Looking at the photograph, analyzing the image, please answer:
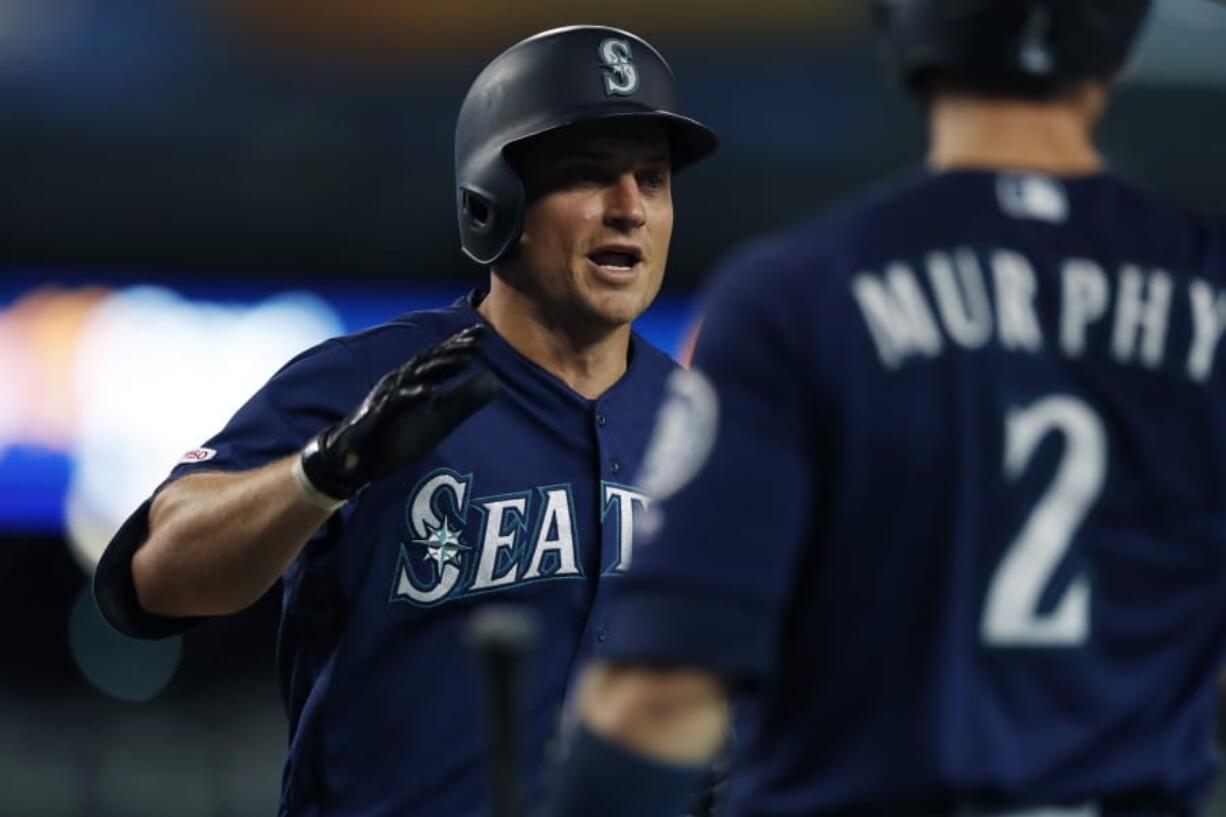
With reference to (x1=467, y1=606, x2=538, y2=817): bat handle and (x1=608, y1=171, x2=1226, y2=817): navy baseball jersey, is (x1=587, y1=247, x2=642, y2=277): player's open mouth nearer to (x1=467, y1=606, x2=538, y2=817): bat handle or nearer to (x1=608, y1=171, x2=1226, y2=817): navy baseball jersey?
(x1=608, y1=171, x2=1226, y2=817): navy baseball jersey

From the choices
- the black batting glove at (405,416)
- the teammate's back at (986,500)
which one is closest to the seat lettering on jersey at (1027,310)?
the teammate's back at (986,500)

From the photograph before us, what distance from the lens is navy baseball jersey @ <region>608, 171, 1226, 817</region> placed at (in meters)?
1.89

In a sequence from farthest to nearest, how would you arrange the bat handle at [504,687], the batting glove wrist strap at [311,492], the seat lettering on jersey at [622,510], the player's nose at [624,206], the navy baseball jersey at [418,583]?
the player's nose at [624,206] < the seat lettering on jersey at [622,510] < the navy baseball jersey at [418,583] < the batting glove wrist strap at [311,492] < the bat handle at [504,687]

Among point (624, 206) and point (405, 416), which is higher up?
point (624, 206)

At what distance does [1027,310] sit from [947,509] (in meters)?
0.19

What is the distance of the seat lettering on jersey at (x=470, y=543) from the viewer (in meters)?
3.12

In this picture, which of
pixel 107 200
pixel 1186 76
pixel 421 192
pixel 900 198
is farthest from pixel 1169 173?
pixel 900 198

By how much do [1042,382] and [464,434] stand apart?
4.67 feet

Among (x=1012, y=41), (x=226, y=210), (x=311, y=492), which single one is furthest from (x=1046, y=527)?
(x=226, y=210)

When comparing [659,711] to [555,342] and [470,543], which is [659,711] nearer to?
[470,543]

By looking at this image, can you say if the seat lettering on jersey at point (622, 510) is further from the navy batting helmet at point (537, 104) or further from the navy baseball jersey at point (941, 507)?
the navy baseball jersey at point (941, 507)

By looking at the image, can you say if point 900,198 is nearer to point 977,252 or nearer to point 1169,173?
point 977,252

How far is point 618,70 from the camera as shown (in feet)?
11.3

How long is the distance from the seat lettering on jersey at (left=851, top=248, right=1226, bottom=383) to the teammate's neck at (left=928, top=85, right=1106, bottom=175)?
4.1 inches
